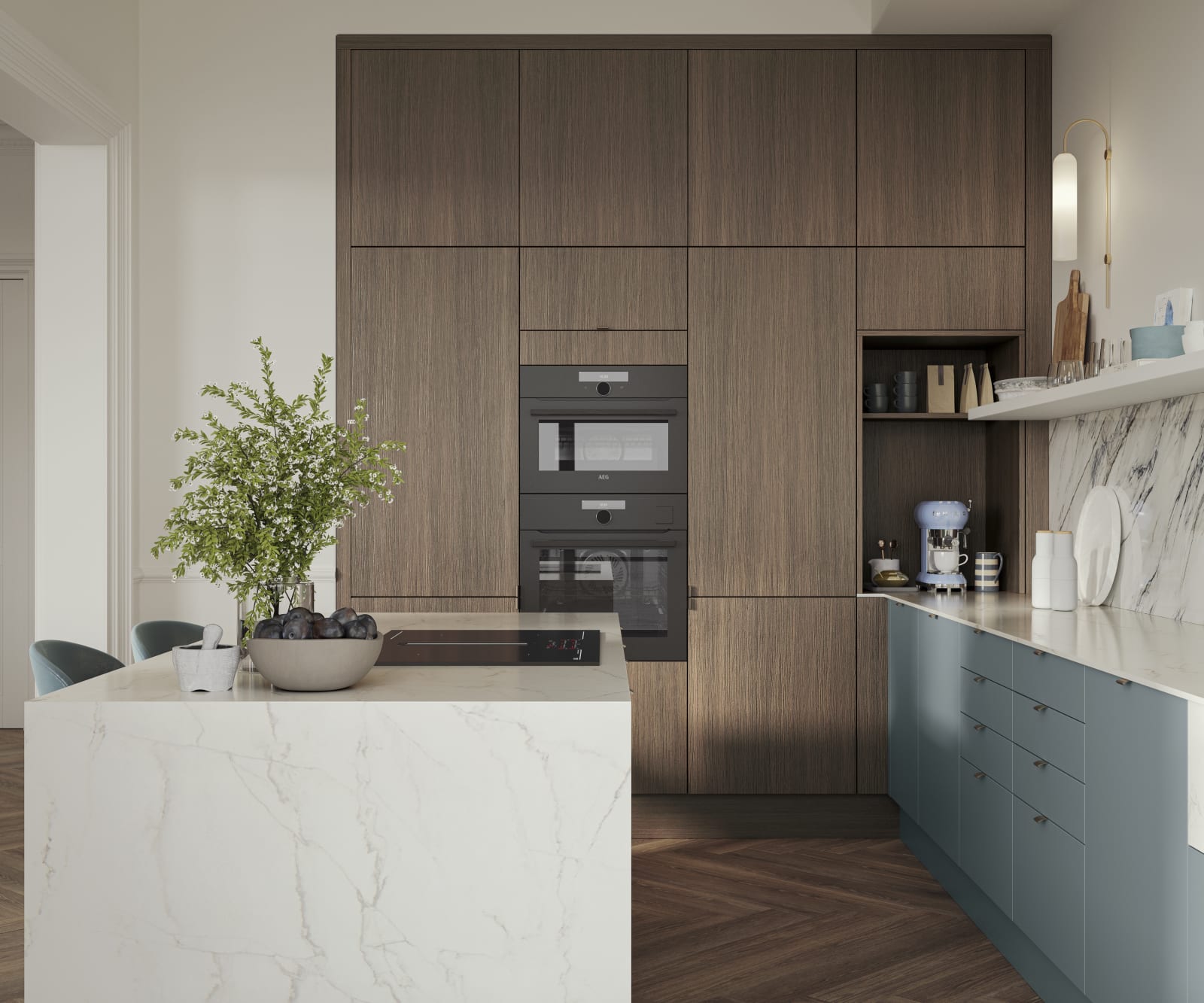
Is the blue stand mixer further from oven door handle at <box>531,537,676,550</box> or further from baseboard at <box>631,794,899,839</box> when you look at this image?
oven door handle at <box>531,537,676,550</box>

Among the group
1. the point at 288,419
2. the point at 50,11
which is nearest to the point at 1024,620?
the point at 288,419

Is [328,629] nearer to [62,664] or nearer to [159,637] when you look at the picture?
[62,664]

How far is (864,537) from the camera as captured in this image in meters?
4.22

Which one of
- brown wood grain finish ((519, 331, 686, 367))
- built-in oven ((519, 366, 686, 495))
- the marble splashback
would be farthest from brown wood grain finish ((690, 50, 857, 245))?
the marble splashback

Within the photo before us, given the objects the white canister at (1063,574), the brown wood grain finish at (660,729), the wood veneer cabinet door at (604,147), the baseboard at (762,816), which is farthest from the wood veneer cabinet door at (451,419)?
the white canister at (1063,574)

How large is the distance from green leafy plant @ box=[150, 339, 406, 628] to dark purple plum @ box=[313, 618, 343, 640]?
130mm

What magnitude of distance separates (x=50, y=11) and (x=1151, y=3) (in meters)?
3.43

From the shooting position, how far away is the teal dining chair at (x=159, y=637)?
8.90 ft

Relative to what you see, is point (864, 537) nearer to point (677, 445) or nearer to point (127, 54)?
point (677, 445)

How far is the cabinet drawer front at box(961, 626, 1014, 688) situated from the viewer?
2.71m

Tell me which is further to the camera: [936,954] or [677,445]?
[677,445]

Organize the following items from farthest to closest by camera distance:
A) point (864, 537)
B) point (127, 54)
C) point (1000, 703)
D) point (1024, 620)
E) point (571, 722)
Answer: point (864, 537) → point (127, 54) → point (1024, 620) → point (1000, 703) → point (571, 722)

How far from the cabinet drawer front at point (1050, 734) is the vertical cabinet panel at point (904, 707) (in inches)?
33.2

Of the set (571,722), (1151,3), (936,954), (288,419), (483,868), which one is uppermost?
(1151,3)
